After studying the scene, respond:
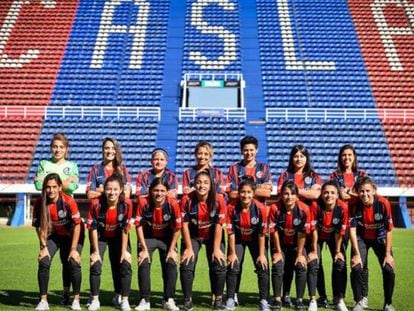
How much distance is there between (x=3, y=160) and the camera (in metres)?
23.3

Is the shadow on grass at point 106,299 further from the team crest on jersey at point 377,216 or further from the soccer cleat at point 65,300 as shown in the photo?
the team crest on jersey at point 377,216

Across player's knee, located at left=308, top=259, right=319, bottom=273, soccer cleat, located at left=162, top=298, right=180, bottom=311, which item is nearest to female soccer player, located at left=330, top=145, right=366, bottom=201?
player's knee, located at left=308, top=259, right=319, bottom=273

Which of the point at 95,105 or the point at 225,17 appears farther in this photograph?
the point at 225,17

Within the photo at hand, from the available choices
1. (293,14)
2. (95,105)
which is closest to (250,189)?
(95,105)

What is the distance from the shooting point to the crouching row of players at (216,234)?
20.1 ft

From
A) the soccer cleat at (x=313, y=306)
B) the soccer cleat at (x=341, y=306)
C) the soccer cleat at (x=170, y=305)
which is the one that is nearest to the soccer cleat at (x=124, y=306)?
the soccer cleat at (x=170, y=305)

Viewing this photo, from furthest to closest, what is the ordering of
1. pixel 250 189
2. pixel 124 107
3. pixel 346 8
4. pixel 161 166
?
pixel 346 8 → pixel 124 107 → pixel 161 166 → pixel 250 189

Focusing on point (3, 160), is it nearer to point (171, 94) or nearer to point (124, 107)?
point (124, 107)

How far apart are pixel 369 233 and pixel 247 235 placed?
1.46 metres

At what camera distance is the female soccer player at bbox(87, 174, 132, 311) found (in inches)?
238

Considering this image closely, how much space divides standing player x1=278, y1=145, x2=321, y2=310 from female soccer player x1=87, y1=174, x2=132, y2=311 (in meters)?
1.89

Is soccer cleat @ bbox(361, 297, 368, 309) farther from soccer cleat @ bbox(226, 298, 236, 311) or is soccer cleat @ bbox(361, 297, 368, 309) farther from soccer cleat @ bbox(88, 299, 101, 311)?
soccer cleat @ bbox(88, 299, 101, 311)

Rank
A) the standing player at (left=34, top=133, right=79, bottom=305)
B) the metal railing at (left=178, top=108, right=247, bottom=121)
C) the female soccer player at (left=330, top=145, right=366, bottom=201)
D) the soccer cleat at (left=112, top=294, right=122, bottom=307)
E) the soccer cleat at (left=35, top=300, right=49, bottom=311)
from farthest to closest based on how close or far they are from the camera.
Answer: the metal railing at (left=178, top=108, right=247, bottom=121) → the female soccer player at (left=330, top=145, right=366, bottom=201) → the standing player at (left=34, top=133, right=79, bottom=305) → the soccer cleat at (left=112, top=294, right=122, bottom=307) → the soccer cleat at (left=35, top=300, right=49, bottom=311)

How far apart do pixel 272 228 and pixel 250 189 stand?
526 mm
